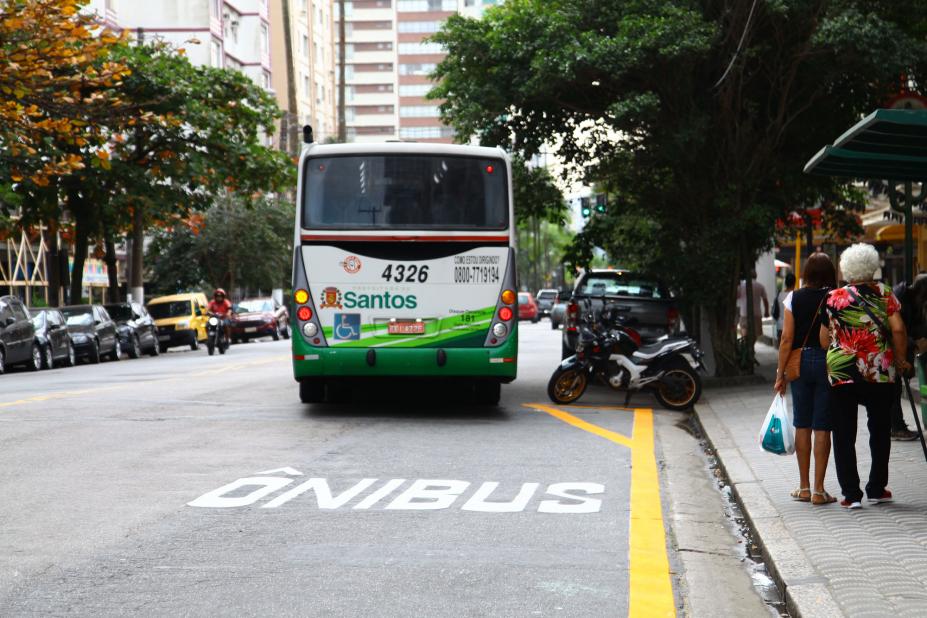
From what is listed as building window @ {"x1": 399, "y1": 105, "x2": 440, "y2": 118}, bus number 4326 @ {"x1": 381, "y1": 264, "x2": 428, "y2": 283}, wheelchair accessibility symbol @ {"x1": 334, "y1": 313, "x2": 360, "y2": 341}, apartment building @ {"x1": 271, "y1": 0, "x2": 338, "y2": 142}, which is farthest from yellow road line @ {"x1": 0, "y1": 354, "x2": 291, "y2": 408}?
building window @ {"x1": 399, "y1": 105, "x2": 440, "y2": 118}

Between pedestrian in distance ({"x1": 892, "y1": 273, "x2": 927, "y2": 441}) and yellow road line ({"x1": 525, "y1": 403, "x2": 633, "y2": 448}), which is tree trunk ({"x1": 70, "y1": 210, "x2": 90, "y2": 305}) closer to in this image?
yellow road line ({"x1": 525, "y1": 403, "x2": 633, "y2": 448})

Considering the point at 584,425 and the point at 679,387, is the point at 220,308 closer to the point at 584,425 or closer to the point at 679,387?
the point at 679,387

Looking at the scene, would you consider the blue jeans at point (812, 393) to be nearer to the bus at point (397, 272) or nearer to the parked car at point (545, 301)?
the bus at point (397, 272)

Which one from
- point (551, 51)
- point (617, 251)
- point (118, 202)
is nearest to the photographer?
point (551, 51)

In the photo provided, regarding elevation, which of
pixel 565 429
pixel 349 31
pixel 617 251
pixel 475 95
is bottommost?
pixel 565 429

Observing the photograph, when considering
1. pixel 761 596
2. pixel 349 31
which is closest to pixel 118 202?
pixel 761 596

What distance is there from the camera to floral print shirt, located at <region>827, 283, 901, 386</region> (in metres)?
8.56

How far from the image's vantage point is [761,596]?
6758mm

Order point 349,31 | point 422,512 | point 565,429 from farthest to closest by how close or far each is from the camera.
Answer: point 349,31
point 565,429
point 422,512

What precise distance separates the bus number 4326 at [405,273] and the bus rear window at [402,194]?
17.4 inches

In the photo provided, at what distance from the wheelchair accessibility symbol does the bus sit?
1cm

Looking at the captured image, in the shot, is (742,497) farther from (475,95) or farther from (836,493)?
(475,95)

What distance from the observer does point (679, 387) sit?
17.1m

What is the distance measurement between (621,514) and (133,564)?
10.9 feet
